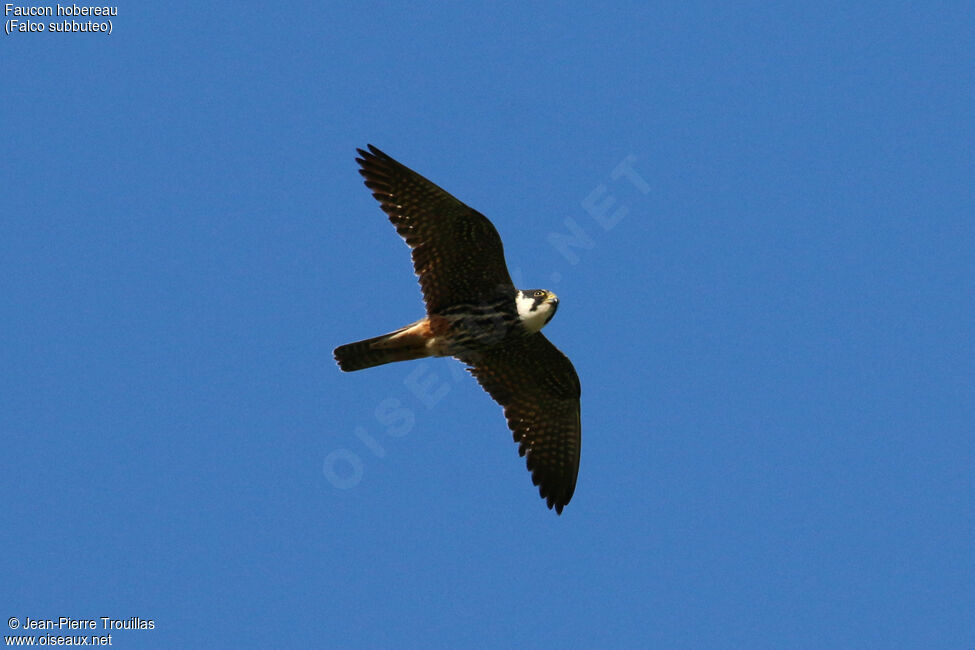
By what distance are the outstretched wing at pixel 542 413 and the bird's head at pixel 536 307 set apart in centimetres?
83

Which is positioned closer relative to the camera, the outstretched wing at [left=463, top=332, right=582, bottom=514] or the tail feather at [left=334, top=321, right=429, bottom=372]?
the tail feather at [left=334, top=321, right=429, bottom=372]

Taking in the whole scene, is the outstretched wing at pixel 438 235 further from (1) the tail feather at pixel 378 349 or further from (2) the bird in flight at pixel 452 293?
(1) the tail feather at pixel 378 349

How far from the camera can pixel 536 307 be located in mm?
9609

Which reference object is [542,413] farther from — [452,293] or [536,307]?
[452,293]

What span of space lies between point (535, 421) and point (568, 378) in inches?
24.8

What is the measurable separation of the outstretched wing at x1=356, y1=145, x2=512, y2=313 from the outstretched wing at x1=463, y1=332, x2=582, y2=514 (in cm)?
98

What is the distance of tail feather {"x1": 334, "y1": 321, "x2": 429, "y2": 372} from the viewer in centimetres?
962

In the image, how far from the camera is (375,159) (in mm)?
9594

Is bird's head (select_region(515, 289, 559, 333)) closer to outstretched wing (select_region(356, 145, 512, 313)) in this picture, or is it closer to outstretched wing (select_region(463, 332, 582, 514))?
outstretched wing (select_region(356, 145, 512, 313))

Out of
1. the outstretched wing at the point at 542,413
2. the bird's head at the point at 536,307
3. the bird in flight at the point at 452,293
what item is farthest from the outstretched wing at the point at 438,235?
the outstretched wing at the point at 542,413

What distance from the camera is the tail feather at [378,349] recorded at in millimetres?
9625

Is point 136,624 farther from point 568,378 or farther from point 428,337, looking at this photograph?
point 568,378

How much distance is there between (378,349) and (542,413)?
211 centimetres

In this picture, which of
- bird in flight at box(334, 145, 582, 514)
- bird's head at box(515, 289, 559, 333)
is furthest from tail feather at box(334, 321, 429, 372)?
bird's head at box(515, 289, 559, 333)
